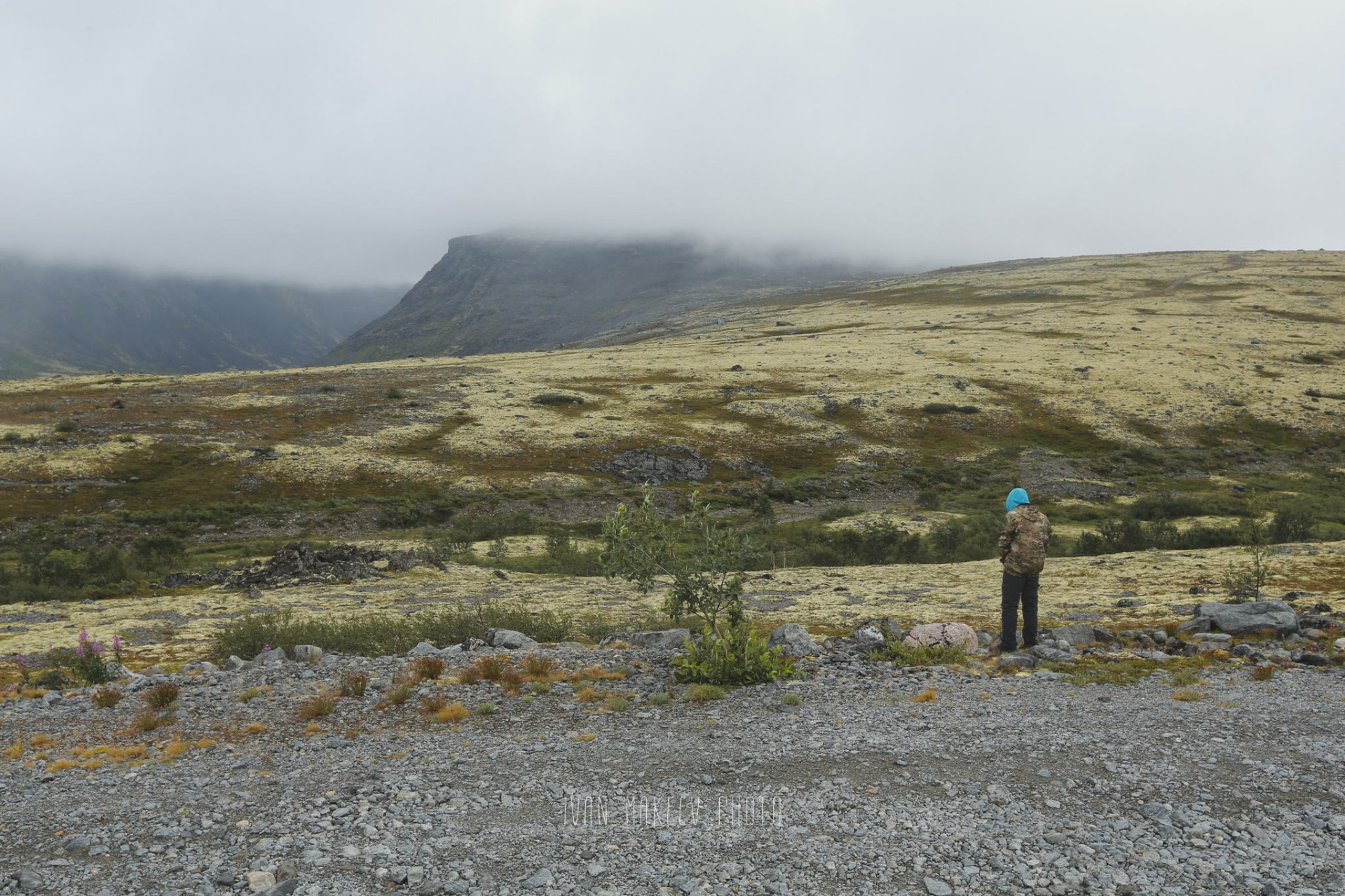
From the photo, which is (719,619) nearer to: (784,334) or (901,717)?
(901,717)

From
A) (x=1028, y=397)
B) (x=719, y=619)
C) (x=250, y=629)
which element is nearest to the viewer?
(x=250, y=629)

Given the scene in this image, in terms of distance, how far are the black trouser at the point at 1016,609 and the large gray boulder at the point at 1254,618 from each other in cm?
441

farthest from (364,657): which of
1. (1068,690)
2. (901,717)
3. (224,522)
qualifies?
(224,522)

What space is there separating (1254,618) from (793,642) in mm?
10019

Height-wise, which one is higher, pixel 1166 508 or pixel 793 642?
pixel 793 642

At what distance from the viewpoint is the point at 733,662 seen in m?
13.1

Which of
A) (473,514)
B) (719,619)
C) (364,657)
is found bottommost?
(473,514)

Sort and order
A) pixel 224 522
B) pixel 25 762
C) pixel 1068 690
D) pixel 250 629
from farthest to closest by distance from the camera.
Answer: pixel 224 522 < pixel 250 629 < pixel 1068 690 < pixel 25 762

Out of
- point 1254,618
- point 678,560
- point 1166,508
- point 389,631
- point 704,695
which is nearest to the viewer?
point 704,695

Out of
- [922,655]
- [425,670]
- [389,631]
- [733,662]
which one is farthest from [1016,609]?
[389,631]

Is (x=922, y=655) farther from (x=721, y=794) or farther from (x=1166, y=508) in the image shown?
(x=1166, y=508)

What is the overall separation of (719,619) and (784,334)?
143540 mm

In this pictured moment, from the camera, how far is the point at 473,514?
5428 cm

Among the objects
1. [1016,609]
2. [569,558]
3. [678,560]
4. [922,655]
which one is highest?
[678,560]
